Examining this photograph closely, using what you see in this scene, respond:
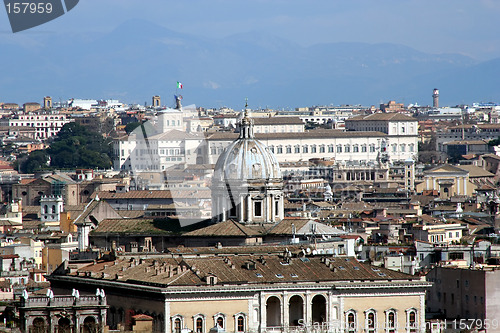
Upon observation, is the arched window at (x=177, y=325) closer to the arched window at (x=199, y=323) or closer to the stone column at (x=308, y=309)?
the arched window at (x=199, y=323)

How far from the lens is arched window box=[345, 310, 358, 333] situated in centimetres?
3725

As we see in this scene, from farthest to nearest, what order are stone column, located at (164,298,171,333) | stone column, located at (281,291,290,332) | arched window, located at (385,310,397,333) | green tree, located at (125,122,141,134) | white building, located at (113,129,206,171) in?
1. green tree, located at (125,122,141,134)
2. white building, located at (113,129,206,171)
3. arched window, located at (385,310,397,333)
4. stone column, located at (281,291,290,332)
5. stone column, located at (164,298,171,333)

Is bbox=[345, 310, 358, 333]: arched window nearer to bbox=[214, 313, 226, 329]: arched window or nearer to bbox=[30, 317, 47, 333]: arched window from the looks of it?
bbox=[214, 313, 226, 329]: arched window

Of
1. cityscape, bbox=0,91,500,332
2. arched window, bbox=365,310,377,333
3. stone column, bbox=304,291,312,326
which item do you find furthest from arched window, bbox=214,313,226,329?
arched window, bbox=365,310,377,333

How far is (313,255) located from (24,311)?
9.27 m

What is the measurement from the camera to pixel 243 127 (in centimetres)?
5256

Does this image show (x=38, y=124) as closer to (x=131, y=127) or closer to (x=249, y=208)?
(x=131, y=127)

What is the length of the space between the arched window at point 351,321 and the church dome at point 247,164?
46.1ft

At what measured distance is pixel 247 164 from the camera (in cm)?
5150

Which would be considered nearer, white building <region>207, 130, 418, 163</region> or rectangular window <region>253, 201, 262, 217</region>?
rectangular window <region>253, 201, 262, 217</region>

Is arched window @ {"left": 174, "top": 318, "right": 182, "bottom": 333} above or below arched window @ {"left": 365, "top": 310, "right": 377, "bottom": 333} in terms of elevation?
above

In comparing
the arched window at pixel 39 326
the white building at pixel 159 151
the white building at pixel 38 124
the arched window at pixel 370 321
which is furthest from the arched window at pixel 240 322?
the white building at pixel 38 124

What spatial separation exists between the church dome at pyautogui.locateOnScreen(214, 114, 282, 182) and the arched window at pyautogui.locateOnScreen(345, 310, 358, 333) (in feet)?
46.1

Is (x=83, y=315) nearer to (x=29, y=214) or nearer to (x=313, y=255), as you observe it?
(x=313, y=255)
